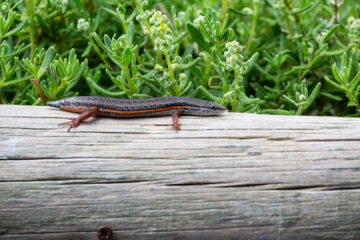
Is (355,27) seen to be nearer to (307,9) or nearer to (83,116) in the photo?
(307,9)

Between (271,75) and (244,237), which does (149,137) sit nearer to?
(244,237)

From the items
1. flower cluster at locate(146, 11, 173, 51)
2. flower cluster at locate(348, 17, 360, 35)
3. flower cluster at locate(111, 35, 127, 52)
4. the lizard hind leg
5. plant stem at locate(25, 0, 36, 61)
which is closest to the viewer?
the lizard hind leg

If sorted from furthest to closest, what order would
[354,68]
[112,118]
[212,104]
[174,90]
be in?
[354,68], [174,90], [212,104], [112,118]

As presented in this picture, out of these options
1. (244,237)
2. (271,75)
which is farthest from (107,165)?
(271,75)

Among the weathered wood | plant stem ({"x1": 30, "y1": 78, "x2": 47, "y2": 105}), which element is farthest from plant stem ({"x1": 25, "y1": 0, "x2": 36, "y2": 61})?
the weathered wood

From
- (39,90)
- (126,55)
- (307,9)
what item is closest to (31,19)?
(39,90)

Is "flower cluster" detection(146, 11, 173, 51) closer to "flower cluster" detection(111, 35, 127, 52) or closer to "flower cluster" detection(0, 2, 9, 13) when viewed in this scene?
"flower cluster" detection(111, 35, 127, 52)

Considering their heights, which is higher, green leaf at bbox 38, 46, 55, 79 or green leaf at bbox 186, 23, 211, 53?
green leaf at bbox 186, 23, 211, 53
